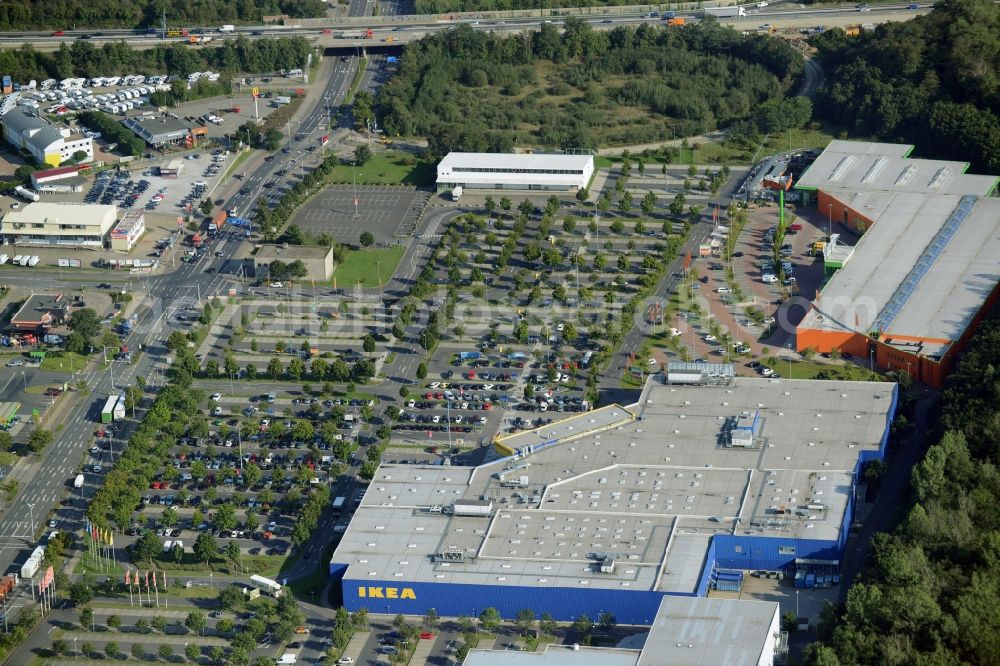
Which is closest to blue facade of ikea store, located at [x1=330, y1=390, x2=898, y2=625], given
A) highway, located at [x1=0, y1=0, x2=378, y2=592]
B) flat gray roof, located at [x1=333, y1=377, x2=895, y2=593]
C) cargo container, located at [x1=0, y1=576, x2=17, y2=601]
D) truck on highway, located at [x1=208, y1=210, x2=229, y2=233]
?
flat gray roof, located at [x1=333, y1=377, x2=895, y2=593]

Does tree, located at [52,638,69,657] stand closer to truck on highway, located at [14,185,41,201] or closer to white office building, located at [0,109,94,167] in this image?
truck on highway, located at [14,185,41,201]

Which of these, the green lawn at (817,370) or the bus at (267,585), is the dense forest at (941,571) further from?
the bus at (267,585)

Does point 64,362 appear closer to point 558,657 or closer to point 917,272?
point 558,657

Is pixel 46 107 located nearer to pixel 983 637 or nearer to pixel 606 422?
pixel 606 422

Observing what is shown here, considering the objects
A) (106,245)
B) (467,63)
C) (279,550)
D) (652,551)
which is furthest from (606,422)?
(467,63)

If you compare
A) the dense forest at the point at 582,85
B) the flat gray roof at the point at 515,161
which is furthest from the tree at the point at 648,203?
the dense forest at the point at 582,85

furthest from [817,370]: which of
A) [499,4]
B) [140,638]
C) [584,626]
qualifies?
[499,4]
